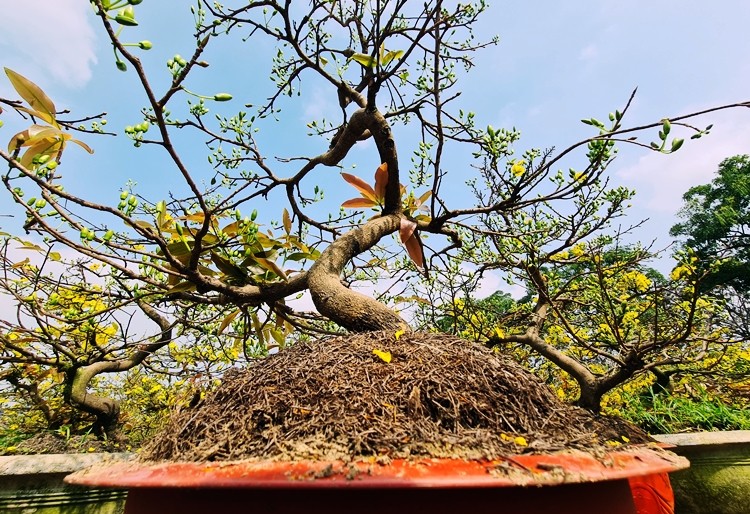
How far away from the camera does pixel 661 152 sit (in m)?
0.94

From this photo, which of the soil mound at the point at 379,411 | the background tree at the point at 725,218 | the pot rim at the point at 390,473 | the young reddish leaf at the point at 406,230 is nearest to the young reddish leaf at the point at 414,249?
the young reddish leaf at the point at 406,230

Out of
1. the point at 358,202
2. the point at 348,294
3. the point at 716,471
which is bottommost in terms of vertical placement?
the point at 716,471

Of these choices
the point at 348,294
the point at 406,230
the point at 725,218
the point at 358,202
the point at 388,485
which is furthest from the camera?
the point at 725,218

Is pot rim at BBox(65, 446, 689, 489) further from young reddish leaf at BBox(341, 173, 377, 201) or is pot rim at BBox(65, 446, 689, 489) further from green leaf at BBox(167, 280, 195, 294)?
young reddish leaf at BBox(341, 173, 377, 201)

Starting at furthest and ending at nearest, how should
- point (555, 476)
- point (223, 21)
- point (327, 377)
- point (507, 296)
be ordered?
point (507, 296), point (223, 21), point (327, 377), point (555, 476)

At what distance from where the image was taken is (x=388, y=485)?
0.41 m

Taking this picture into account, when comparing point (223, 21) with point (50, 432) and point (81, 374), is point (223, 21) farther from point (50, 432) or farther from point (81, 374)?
point (50, 432)

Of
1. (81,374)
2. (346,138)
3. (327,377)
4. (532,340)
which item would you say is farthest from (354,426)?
(81,374)

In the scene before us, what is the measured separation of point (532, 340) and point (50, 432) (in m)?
2.62

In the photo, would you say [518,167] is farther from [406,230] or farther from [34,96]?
[34,96]

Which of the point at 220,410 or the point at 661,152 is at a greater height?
the point at 661,152

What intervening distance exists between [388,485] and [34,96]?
109 cm

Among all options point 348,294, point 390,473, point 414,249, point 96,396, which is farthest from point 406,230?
point 96,396

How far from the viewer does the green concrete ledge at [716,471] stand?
170 cm
